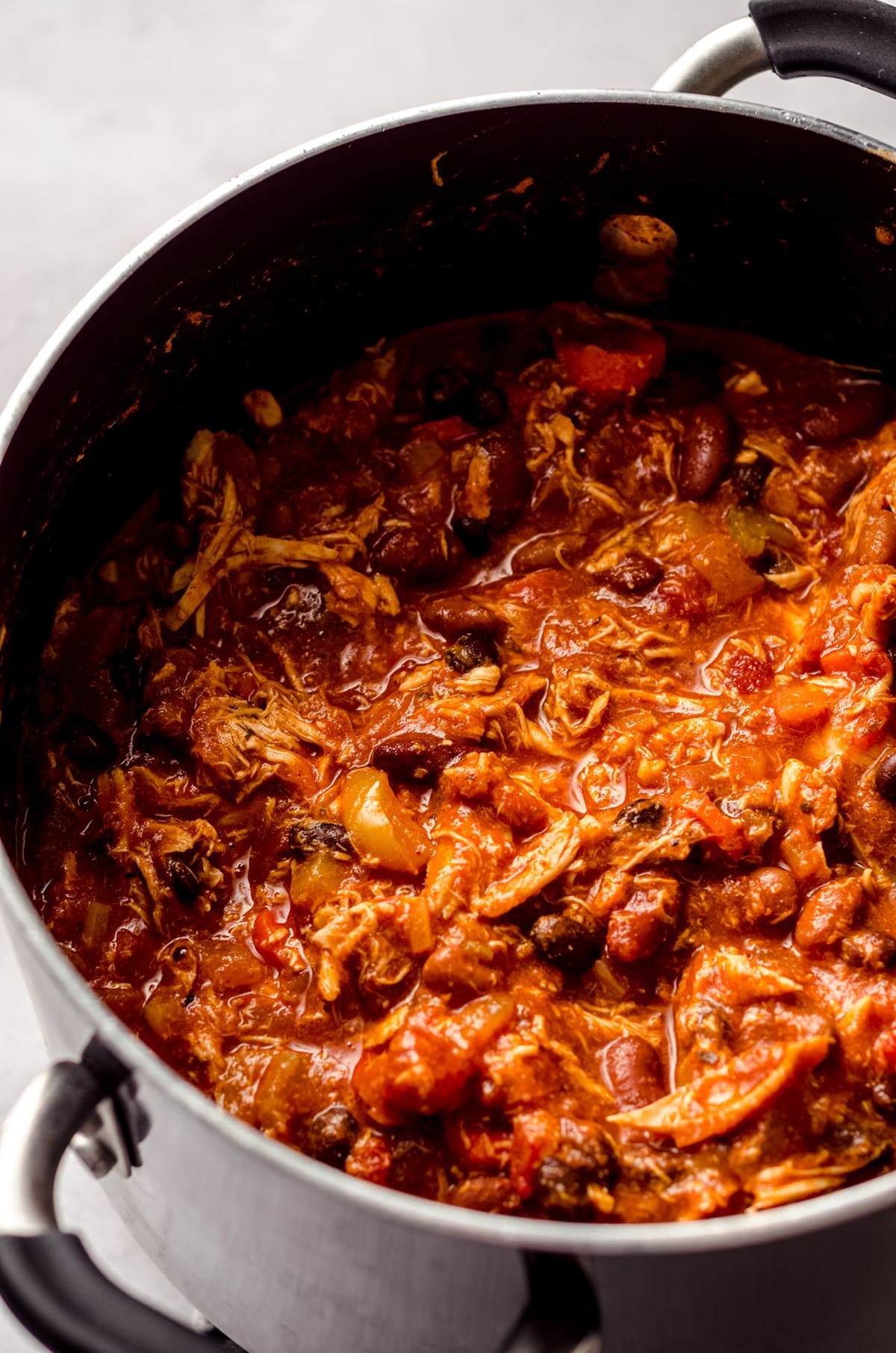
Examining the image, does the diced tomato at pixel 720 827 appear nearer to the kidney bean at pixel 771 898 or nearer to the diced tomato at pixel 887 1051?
the kidney bean at pixel 771 898

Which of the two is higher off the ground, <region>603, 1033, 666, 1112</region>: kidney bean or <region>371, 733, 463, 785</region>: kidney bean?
<region>371, 733, 463, 785</region>: kidney bean

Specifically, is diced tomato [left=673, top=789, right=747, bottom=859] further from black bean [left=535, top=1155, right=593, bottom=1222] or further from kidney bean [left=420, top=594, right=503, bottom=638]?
black bean [left=535, top=1155, right=593, bottom=1222]

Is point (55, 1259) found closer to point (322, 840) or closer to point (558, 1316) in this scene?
point (558, 1316)

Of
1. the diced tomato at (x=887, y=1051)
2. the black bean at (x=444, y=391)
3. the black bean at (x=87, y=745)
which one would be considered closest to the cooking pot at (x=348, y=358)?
the black bean at (x=87, y=745)

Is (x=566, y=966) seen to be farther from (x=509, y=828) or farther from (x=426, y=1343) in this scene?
(x=426, y=1343)

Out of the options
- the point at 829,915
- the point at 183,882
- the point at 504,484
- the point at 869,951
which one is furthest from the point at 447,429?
the point at 869,951

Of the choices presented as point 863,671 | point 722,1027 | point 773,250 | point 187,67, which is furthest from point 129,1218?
point 187,67

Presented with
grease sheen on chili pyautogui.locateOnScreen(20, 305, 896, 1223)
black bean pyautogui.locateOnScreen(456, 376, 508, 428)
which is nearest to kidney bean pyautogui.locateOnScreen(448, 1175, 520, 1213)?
Result: grease sheen on chili pyautogui.locateOnScreen(20, 305, 896, 1223)
